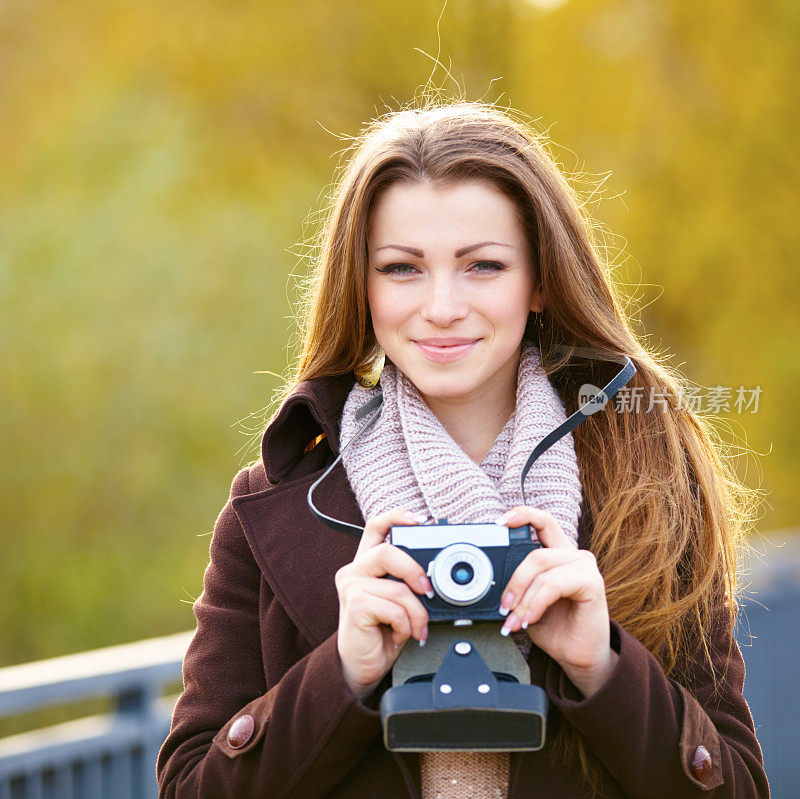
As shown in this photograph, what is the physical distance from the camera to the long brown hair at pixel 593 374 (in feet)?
6.91

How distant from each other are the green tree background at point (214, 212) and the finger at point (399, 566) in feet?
20.9

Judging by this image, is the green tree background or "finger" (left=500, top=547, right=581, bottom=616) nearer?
"finger" (left=500, top=547, right=581, bottom=616)

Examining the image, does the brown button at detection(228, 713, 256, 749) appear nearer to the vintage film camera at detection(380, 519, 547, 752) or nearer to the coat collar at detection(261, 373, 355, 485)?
the vintage film camera at detection(380, 519, 547, 752)

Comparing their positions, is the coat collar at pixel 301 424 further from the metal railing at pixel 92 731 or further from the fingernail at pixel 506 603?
the metal railing at pixel 92 731

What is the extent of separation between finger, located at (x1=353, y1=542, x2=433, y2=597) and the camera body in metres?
0.01

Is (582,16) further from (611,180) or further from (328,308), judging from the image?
(328,308)

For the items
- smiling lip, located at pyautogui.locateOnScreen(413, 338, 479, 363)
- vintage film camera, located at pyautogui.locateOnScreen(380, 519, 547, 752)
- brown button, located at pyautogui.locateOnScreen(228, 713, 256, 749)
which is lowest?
brown button, located at pyautogui.locateOnScreen(228, 713, 256, 749)

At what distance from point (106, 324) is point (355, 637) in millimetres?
7117

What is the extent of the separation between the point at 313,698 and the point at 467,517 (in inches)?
17.6

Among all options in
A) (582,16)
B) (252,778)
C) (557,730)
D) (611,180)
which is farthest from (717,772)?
(582,16)

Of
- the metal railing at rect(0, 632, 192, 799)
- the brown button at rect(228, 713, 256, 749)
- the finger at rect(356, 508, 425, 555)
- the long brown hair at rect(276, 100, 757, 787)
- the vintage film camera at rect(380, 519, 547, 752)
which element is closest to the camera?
the vintage film camera at rect(380, 519, 547, 752)

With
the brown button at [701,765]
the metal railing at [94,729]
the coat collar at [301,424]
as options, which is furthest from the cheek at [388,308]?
the metal railing at [94,729]

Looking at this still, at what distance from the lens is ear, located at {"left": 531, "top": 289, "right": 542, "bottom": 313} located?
2.31 metres

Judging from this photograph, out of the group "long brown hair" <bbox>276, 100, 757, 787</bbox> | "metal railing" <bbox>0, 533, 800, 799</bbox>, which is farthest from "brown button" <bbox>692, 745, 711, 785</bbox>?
"metal railing" <bbox>0, 533, 800, 799</bbox>
